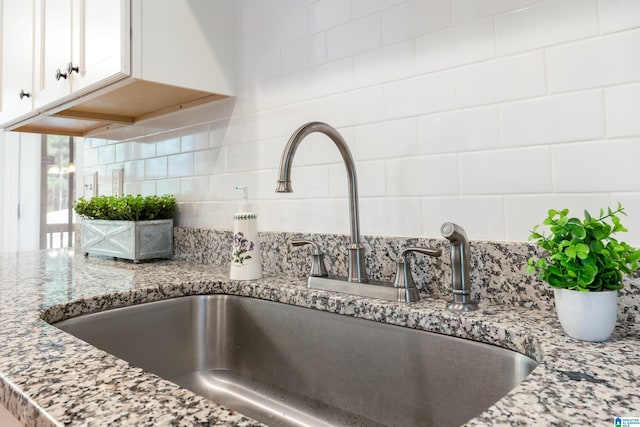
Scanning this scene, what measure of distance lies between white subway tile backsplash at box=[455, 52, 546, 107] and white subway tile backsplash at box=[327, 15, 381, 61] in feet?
0.82

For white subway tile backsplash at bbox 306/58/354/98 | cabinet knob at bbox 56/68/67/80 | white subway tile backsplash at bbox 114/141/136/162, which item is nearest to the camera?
white subway tile backsplash at bbox 306/58/354/98

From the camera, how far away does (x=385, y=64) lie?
960mm

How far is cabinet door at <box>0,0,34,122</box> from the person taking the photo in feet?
5.12

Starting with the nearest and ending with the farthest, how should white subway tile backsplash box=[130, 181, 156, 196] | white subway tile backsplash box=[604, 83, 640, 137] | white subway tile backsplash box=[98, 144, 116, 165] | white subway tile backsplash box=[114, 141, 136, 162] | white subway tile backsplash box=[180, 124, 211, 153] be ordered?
1. white subway tile backsplash box=[604, 83, 640, 137]
2. white subway tile backsplash box=[180, 124, 211, 153]
3. white subway tile backsplash box=[130, 181, 156, 196]
4. white subway tile backsplash box=[114, 141, 136, 162]
5. white subway tile backsplash box=[98, 144, 116, 165]

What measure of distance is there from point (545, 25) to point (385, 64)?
0.34 meters

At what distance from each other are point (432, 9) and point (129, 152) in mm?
1443

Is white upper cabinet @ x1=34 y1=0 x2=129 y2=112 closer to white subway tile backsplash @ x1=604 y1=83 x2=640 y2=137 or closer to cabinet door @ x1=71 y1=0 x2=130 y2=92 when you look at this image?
cabinet door @ x1=71 y1=0 x2=130 y2=92

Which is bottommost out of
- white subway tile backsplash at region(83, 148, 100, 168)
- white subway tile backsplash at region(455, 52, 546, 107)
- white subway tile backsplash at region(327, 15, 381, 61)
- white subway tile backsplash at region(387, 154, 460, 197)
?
white subway tile backsplash at region(387, 154, 460, 197)

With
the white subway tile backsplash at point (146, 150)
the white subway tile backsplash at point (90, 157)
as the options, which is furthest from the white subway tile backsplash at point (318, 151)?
the white subway tile backsplash at point (90, 157)

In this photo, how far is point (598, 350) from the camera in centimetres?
54

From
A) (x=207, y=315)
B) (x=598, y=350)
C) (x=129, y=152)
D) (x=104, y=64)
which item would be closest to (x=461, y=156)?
(x=598, y=350)

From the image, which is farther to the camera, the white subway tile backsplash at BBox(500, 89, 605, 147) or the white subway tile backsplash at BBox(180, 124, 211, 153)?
the white subway tile backsplash at BBox(180, 124, 211, 153)

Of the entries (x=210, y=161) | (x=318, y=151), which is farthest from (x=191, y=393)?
(x=210, y=161)

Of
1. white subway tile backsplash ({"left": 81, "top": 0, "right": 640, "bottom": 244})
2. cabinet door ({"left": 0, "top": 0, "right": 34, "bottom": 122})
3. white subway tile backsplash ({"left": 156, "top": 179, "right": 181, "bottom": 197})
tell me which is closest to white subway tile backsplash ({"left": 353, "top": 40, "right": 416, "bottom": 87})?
white subway tile backsplash ({"left": 81, "top": 0, "right": 640, "bottom": 244})
